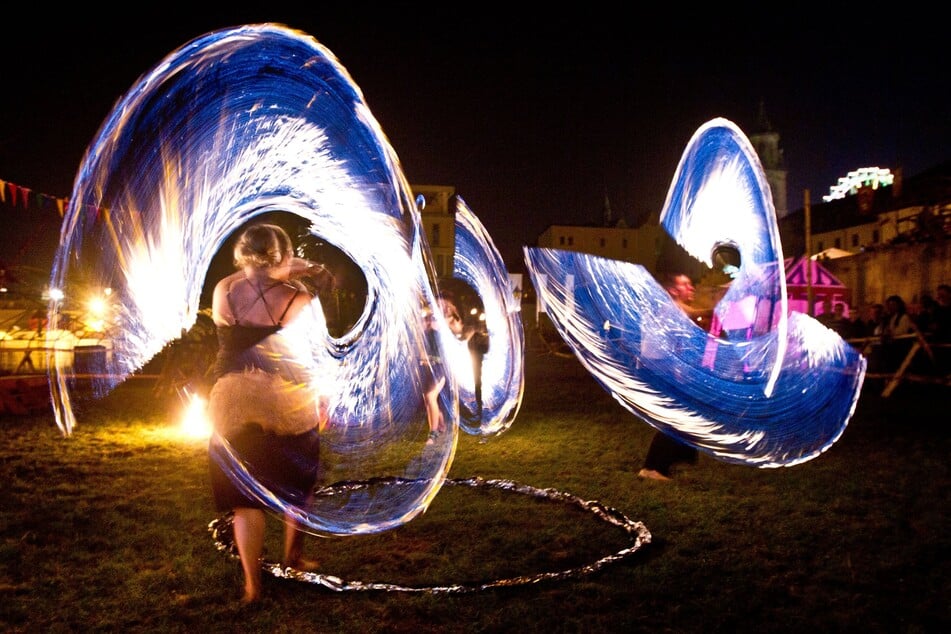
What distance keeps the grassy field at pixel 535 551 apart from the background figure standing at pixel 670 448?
0.15 metres

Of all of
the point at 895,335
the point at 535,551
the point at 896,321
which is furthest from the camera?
the point at 896,321

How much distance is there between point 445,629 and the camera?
11.6ft

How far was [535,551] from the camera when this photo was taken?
4.69 metres

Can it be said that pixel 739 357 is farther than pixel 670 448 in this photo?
Yes

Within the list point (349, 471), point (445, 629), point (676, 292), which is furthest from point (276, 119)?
point (445, 629)

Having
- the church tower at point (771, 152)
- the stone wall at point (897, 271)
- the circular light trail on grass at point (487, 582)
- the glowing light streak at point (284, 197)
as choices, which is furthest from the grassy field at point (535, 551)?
the church tower at point (771, 152)

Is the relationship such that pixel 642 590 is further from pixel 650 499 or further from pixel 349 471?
pixel 349 471

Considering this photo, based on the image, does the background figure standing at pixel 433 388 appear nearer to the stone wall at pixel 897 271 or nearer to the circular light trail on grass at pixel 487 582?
the circular light trail on grass at pixel 487 582

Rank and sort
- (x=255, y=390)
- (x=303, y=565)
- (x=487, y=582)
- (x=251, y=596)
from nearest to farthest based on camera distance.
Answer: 1. (x=255, y=390)
2. (x=251, y=596)
3. (x=487, y=582)
4. (x=303, y=565)

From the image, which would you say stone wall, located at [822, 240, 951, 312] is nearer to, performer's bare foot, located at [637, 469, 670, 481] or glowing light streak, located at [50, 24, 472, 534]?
glowing light streak, located at [50, 24, 472, 534]

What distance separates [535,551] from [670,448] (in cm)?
236

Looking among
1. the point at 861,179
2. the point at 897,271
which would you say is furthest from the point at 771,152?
the point at 897,271

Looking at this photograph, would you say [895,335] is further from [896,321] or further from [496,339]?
[496,339]

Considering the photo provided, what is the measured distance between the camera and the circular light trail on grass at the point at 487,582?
3.99 meters
